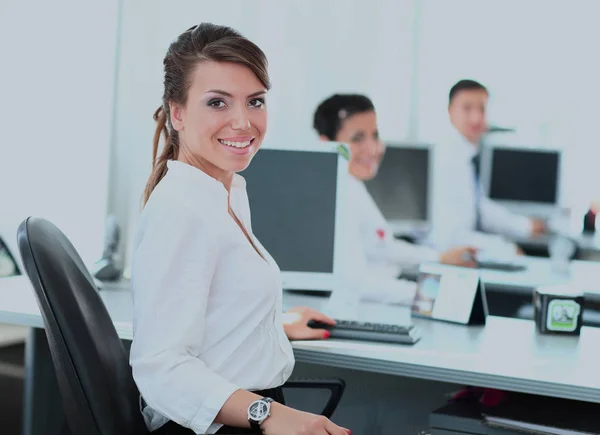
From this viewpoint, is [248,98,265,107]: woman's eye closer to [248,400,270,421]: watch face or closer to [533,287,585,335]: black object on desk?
[248,400,270,421]: watch face

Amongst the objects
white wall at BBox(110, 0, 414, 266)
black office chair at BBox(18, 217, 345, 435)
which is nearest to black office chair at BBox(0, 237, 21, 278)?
white wall at BBox(110, 0, 414, 266)

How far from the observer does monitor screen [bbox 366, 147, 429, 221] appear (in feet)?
16.8

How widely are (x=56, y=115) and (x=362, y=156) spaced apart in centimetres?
139

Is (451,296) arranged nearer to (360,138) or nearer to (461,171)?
(360,138)

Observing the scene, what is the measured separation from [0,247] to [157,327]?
7.77 ft

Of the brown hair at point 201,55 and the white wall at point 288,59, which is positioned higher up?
the white wall at point 288,59

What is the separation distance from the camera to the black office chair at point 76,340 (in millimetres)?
1722

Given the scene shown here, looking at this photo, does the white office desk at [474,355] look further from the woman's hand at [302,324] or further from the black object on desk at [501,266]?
the black object on desk at [501,266]

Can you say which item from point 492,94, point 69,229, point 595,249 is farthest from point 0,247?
point 492,94

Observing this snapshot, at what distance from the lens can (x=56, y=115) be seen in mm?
4113

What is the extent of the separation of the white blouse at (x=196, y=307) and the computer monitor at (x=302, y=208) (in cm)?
85

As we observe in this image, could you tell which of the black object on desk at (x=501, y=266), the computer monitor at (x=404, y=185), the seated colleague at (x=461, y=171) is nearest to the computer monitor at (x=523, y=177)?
the seated colleague at (x=461, y=171)

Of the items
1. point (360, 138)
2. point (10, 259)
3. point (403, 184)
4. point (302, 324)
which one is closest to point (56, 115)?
point (10, 259)

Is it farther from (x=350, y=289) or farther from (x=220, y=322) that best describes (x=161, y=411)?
(x=350, y=289)
